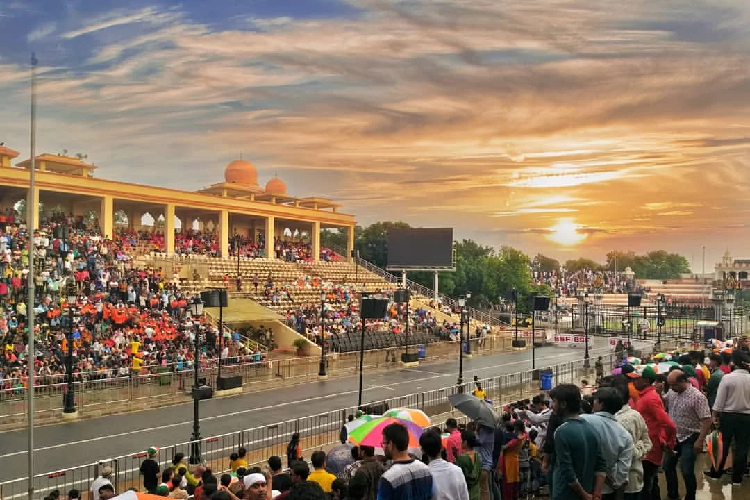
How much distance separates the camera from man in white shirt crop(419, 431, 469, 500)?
530cm

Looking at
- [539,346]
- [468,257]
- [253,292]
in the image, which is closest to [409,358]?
[253,292]

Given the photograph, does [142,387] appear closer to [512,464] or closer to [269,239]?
[512,464]

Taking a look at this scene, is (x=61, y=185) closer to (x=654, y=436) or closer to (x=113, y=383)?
(x=113, y=383)

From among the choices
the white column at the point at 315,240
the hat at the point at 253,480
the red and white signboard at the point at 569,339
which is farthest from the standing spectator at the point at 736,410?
the white column at the point at 315,240

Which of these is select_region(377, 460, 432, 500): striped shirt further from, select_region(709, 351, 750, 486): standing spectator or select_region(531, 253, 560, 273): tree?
select_region(531, 253, 560, 273): tree

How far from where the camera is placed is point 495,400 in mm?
23312

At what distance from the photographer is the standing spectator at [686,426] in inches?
328

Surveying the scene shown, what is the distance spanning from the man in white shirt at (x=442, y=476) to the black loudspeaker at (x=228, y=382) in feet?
69.7

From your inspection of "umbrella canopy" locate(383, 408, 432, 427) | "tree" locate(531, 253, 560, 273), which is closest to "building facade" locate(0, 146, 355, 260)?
"umbrella canopy" locate(383, 408, 432, 427)

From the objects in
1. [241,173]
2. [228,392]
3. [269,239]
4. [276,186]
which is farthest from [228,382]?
[276,186]

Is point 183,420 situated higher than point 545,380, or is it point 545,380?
point 545,380

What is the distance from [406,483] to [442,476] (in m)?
0.45

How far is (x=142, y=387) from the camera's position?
23.8m

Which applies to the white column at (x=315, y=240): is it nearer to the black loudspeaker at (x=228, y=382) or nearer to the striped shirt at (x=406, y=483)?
the black loudspeaker at (x=228, y=382)
